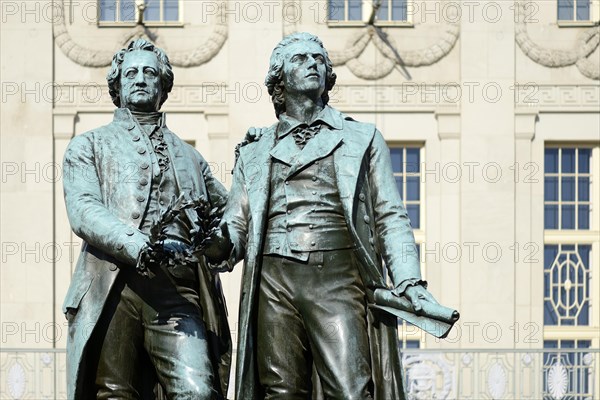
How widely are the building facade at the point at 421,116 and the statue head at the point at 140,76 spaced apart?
16.5 metres

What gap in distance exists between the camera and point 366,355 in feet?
51.7

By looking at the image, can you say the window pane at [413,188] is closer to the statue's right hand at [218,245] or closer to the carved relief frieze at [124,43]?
the carved relief frieze at [124,43]

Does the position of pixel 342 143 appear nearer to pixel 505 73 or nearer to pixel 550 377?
pixel 550 377

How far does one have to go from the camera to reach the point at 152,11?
3412cm

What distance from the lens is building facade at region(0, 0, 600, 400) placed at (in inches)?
1323

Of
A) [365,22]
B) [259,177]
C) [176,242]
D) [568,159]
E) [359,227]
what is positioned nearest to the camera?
[176,242]

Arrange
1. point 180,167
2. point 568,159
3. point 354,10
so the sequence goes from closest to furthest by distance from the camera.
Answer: point 180,167 → point 354,10 → point 568,159

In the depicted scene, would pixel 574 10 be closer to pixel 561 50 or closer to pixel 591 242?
pixel 561 50

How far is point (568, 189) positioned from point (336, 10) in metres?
3.82

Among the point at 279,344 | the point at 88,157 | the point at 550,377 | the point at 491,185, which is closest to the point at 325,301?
the point at 279,344

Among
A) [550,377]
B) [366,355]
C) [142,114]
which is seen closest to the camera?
[366,355]

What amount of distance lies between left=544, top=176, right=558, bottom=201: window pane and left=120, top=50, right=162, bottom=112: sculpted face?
1767 centimetres

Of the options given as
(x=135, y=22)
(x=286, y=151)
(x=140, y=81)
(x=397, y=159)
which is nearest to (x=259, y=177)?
(x=286, y=151)

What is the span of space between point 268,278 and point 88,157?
1508 millimetres
